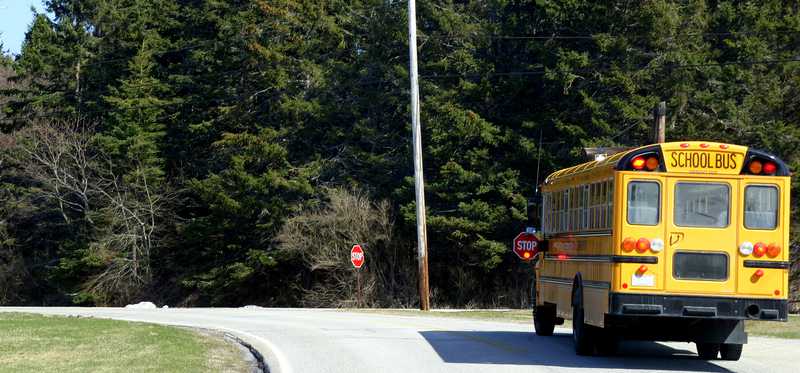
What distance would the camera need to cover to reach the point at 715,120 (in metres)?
43.8

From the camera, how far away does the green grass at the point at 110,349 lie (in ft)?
55.4

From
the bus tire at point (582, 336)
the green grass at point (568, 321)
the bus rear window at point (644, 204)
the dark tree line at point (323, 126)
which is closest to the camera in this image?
the bus rear window at point (644, 204)

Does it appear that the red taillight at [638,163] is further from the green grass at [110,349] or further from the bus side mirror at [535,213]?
the green grass at [110,349]

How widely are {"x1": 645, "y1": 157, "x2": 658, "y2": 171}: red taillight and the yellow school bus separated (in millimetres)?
Answer: 14

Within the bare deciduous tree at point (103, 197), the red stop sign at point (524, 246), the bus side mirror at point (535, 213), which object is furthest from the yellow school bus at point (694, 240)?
the bare deciduous tree at point (103, 197)

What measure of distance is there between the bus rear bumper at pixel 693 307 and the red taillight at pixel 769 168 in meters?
1.84

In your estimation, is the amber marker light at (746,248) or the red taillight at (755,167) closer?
the amber marker light at (746,248)

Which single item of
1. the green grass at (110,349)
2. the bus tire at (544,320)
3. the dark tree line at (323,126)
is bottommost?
the green grass at (110,349)

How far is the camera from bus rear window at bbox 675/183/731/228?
16328 millimetres

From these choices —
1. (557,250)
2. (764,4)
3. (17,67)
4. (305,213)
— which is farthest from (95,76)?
(557,250)

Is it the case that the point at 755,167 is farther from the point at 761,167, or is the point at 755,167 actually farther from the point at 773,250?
the point at 773,250

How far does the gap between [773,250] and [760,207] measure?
0.64 metres

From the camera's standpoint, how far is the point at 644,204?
643 inches

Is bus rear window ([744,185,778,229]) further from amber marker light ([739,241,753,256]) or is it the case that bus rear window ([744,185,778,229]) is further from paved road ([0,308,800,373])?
paved road ([0,308,800,373])
